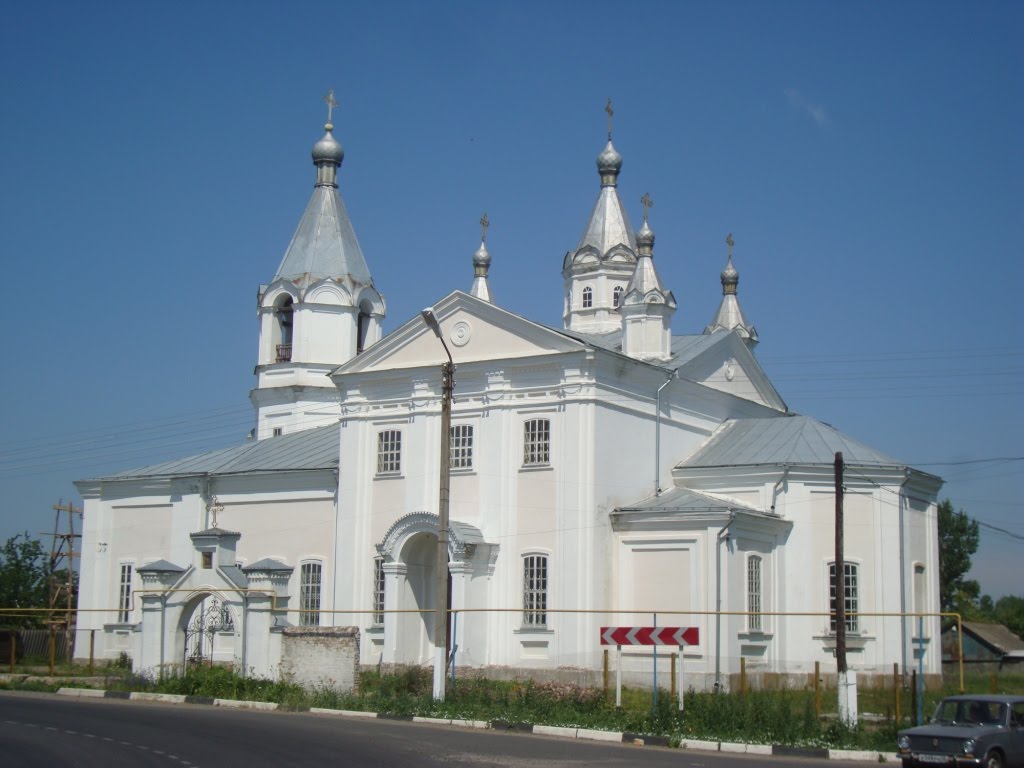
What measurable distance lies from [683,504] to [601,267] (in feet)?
43.7

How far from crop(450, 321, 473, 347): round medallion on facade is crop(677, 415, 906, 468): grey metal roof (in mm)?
6439

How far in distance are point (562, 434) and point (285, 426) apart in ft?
51.7

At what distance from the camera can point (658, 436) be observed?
3259 centimetres

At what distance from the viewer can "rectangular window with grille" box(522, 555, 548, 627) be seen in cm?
3027

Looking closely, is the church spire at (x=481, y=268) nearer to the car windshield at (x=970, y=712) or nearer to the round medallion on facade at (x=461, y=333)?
the round medallion on facade at (x=461, y=333)

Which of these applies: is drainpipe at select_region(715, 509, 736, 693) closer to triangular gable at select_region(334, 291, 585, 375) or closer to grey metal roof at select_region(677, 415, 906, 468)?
grey metal roof at select_region(677, 415, 906, 468)

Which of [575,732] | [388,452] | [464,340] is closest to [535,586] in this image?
[388,452]

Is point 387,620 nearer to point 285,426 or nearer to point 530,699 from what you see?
point 530,699

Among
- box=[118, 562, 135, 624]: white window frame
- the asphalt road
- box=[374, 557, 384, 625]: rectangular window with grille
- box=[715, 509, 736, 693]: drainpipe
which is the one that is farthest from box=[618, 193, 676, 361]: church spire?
box=[118, 562, 135, 624]: white window frame

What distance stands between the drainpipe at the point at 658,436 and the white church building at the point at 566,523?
0.22 ft

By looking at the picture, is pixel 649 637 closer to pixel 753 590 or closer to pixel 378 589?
pixel 753 590

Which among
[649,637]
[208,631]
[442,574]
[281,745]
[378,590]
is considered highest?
[442,574]

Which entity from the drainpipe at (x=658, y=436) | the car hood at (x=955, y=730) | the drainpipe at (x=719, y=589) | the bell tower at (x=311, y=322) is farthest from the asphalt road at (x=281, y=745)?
the bell tower at (x=311, y=322)

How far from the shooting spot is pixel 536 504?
3075cm
